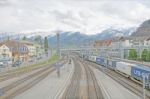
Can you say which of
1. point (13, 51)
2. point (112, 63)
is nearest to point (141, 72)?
point (112, 63)

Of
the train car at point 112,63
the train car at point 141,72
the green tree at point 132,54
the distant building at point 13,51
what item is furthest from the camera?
the distant building at point 13,51

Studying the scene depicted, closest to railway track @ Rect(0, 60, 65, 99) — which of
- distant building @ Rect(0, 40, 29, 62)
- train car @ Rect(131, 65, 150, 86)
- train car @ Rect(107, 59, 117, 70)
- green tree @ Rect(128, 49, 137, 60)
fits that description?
train car @ Rect(131, 65, 150, 86)

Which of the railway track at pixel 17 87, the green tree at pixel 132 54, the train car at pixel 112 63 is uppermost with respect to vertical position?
the green tree at pixel 132 54

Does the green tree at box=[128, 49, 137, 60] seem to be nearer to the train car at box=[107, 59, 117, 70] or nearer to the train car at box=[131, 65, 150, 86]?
the train car at box=[107, 59, 117, 70]

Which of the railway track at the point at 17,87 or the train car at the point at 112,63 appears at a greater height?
the train car at the point at 112,63

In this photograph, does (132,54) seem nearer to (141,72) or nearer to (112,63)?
(112,63)

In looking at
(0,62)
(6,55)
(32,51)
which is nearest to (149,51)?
(0,62)

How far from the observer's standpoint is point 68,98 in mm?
41719

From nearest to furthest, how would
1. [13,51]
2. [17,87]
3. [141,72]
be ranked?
[141,72] < [17,87] < [13,51]

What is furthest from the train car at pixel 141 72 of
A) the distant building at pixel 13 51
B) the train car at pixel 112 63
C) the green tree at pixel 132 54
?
the green tree at pixel 132 54

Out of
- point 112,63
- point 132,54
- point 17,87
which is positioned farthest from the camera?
point 132,54

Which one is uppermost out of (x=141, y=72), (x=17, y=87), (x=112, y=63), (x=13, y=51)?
(x=13, y=51)

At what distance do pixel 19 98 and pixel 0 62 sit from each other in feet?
199

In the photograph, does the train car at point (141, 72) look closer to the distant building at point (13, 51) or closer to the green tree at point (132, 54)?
the distant building at point (13, 51)
